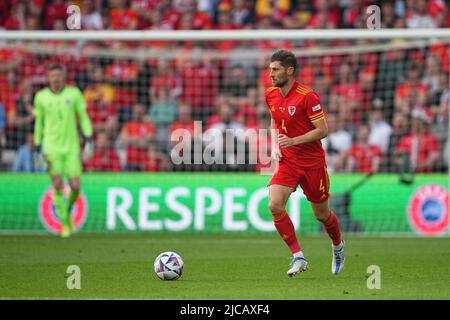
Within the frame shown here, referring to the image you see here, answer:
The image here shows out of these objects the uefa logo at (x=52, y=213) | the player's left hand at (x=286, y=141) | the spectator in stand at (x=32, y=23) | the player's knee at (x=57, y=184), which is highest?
the spectator in stand at (x=32, y=23)

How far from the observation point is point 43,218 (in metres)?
17.1

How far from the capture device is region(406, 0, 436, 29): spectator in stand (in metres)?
20.2

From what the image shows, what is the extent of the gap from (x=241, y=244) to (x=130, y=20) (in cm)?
858

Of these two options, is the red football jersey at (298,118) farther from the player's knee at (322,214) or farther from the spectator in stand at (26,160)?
the spectator in stand at (26,160)

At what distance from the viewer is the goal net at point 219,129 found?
16.8 m

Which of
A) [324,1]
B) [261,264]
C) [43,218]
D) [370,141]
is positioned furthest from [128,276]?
[324,1]

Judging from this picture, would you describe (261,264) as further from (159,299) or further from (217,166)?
(217,166)

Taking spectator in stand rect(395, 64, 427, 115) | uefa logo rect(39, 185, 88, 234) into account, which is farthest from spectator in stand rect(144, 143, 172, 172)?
spectator in stand rect(395, 64, 427, 115)

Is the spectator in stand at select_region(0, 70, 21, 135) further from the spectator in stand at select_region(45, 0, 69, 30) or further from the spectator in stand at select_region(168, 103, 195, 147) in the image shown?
the spectator in stand at select_region(45, 0, 69, 30)

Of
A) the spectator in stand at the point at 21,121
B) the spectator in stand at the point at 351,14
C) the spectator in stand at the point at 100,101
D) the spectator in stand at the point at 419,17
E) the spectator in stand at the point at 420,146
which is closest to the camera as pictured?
the spectator in stand at the point at 420,146

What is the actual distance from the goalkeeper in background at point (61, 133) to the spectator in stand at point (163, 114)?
2.80m

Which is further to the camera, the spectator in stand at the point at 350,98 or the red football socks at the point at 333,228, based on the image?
the spectator in stand at the point at 350,98

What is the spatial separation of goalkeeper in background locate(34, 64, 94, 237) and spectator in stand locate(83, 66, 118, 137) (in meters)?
3.12

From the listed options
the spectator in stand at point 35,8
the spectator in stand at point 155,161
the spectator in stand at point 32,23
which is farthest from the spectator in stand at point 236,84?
the spectator in stand at point 35,8
